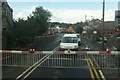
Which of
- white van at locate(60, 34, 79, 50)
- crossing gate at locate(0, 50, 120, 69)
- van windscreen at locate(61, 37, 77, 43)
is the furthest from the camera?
van windscreen at locate(61, 37, 77, 43)

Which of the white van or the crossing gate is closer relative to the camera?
the crossing gate

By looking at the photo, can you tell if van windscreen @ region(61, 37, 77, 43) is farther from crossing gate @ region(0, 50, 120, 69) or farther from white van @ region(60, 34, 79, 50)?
crossing gate @ region(0, 50, 120, 69)

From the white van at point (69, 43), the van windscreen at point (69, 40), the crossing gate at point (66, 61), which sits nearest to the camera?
the crossing gate at point (66, 61)

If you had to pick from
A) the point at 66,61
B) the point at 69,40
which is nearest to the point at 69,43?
the point at 69,40

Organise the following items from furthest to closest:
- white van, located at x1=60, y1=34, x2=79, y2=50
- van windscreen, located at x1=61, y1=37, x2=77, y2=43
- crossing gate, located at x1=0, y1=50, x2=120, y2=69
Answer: van windscreen, located at x1=61, y1=37, x2=77, y2=43 → white van, located at x1=60, y1=34, x2=79, y2=50 → crossing gate, located at x1=0, y1=50, x2=120, y2=69

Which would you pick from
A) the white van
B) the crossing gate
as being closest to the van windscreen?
the white van

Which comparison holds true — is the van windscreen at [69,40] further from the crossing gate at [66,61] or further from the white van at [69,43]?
the crossing gate at [66,61]

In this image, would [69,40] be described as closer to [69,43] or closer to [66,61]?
[69,43]

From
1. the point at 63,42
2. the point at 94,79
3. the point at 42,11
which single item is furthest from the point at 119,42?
the point at 42,11

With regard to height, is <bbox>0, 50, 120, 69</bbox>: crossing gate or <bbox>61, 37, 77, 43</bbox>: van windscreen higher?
<bbox>61, 37, 77, 43</bbox>: van windscreen

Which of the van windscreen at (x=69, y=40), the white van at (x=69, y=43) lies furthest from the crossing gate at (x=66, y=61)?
the van windscreen at (x=69, y=40)

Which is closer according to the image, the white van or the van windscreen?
the white van

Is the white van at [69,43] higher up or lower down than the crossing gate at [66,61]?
higher up

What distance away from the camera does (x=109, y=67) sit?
933cm
